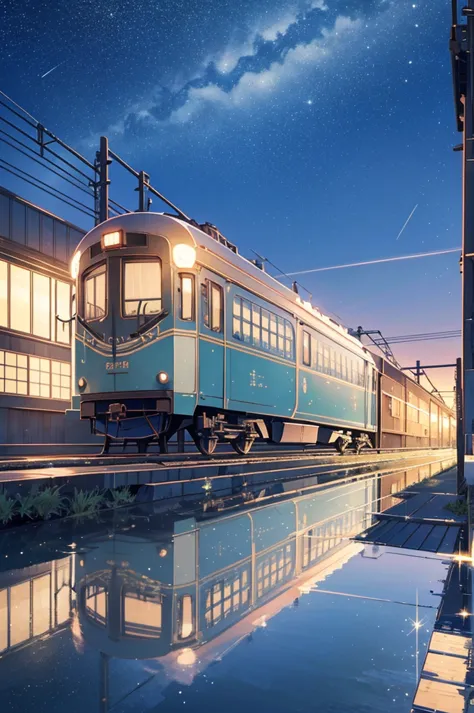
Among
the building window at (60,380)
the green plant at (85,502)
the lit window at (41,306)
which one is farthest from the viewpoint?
the building window at (60,380)

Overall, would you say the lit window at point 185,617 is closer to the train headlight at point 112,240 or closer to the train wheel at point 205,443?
the train headlight at point 112,240

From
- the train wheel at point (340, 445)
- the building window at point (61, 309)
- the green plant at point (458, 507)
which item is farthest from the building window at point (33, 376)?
the green plant at point (458, 507)

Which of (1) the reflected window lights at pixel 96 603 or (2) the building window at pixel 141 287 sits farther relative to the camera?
(2) the building window at pixel 141 287

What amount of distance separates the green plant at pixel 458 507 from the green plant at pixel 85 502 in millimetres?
4120

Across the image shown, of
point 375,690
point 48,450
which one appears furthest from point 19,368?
point 375,690

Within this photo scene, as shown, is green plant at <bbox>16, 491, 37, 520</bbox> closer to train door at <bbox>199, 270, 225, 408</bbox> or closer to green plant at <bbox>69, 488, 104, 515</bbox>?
green plant at <bbox>69, 488, 104, 515</bbox>

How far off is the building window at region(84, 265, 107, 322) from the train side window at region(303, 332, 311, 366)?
20.8ft

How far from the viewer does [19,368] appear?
25.7 metres

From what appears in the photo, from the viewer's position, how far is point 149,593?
392 centimetres

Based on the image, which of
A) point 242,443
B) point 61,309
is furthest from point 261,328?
point 61,309

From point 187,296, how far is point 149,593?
739 centimetres

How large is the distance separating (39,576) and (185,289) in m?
7.04

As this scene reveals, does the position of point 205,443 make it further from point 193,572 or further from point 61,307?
point 61,307

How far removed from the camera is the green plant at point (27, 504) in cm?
617
